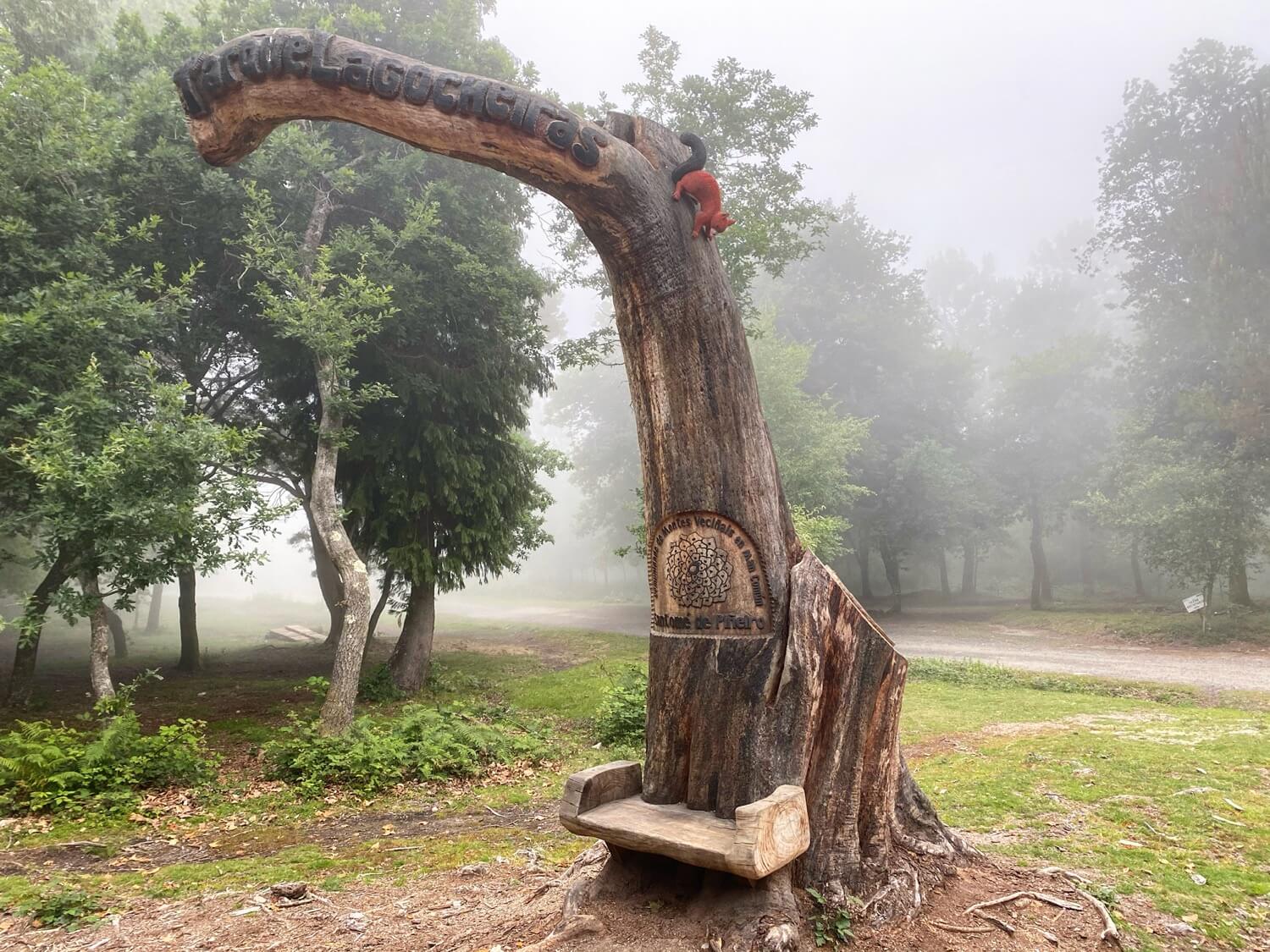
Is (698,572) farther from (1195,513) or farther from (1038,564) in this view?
(1038,564)

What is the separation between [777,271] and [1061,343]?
21403 mm

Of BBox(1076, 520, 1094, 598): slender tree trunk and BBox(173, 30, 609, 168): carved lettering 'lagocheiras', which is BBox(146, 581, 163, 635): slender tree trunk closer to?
BBox(173, 30, 609, 168): carved lettering 'lagocheiras'

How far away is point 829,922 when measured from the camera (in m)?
3.00

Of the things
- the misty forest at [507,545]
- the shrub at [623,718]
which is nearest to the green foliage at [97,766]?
the misty forest at [507,545]

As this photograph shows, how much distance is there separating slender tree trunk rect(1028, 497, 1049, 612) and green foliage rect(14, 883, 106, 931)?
2885cm

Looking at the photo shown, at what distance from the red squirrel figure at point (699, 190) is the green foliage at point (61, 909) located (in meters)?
5.08

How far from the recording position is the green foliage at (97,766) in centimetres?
625

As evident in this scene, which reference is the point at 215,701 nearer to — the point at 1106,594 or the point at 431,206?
the point at 431,206

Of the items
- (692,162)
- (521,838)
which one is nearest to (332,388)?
(521,838)

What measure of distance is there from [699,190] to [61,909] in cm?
532

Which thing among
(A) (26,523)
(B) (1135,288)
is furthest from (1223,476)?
(A) (26,523)

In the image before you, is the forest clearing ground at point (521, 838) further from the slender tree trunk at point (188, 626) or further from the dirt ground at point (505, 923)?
the slender tree trunk at point (188, 626)

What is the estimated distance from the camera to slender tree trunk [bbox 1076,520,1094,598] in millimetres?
30625

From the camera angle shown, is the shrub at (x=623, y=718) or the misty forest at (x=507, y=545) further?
the shrub at (x=623, y=718)
